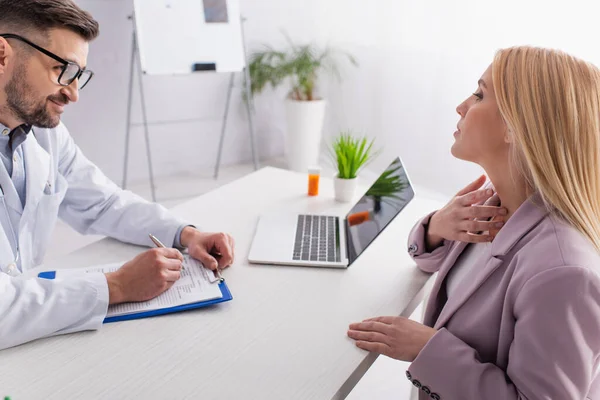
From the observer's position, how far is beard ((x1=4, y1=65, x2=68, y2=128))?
1.20 m

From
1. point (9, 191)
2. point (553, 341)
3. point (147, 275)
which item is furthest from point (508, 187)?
point (9, 191)

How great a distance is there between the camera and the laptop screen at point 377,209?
51.6 inches

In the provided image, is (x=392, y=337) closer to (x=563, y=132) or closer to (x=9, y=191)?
(x=563, y=132)

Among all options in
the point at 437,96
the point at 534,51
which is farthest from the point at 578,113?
the point at 437,96

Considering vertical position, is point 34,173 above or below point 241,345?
above

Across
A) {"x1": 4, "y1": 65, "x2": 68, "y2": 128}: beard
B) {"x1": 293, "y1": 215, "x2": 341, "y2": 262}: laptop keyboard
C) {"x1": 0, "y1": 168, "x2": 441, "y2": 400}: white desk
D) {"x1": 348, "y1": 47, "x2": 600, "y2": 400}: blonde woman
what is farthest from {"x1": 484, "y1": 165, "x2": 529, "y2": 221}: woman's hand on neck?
{"x1": 4, "y1": 65, "x2": 68, "y2": 128}: beard

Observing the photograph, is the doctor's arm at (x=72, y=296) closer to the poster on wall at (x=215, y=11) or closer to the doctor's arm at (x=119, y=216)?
the doctor's arm at (x=119, y=216)

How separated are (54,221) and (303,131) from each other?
2.65 m

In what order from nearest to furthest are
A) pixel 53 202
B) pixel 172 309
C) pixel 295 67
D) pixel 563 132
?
1. pixel 563 132
2. pixel 172 309
3. pixel 53 202
4. pixel 295 67

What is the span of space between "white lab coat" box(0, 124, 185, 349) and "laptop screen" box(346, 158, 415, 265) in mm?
430

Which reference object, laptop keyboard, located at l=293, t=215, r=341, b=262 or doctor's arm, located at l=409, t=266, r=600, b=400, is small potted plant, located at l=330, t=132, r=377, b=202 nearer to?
laptop keyboard, located at l=293, t=215, r=341, b=262

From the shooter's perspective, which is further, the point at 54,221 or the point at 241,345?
the point at 54,221

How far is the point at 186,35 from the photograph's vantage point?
326cm

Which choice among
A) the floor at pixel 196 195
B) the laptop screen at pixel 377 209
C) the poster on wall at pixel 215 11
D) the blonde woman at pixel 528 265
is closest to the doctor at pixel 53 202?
the laptop screen at pixel 377 209
